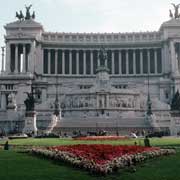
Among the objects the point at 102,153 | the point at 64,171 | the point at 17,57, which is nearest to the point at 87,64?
the point at 17,57

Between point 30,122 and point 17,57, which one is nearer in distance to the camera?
point 30,122

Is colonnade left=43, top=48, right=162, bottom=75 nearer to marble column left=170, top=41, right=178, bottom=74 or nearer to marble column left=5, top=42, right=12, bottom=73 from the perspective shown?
marble column left=170, top=41, right=178, bottom=74

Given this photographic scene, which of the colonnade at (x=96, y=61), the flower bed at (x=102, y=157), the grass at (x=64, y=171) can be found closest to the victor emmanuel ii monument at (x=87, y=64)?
the colonnade at (x=96, y=61)

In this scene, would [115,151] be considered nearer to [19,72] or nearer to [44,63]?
[19,72]

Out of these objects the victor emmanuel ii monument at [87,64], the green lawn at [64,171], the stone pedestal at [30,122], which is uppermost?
the victor emmanuel ii monument at [87,64]

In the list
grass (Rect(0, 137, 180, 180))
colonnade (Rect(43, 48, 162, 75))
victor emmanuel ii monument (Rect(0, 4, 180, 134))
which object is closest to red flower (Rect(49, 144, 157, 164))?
grass (Rect(0, 137, 180, 180))

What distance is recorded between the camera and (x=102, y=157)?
19.4 meters

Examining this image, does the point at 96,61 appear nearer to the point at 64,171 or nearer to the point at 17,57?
the point at 17,57

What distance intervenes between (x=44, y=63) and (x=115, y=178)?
10363 cm

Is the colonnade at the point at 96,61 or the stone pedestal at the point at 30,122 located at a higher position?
the colonnade at the point at 96,61

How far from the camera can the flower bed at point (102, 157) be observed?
57.1 ft

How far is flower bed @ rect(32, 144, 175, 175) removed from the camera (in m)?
17.4

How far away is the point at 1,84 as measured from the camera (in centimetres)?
10031

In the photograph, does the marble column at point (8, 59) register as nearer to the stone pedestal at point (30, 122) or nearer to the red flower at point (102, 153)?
the stone pedestal at point (30, 122)
